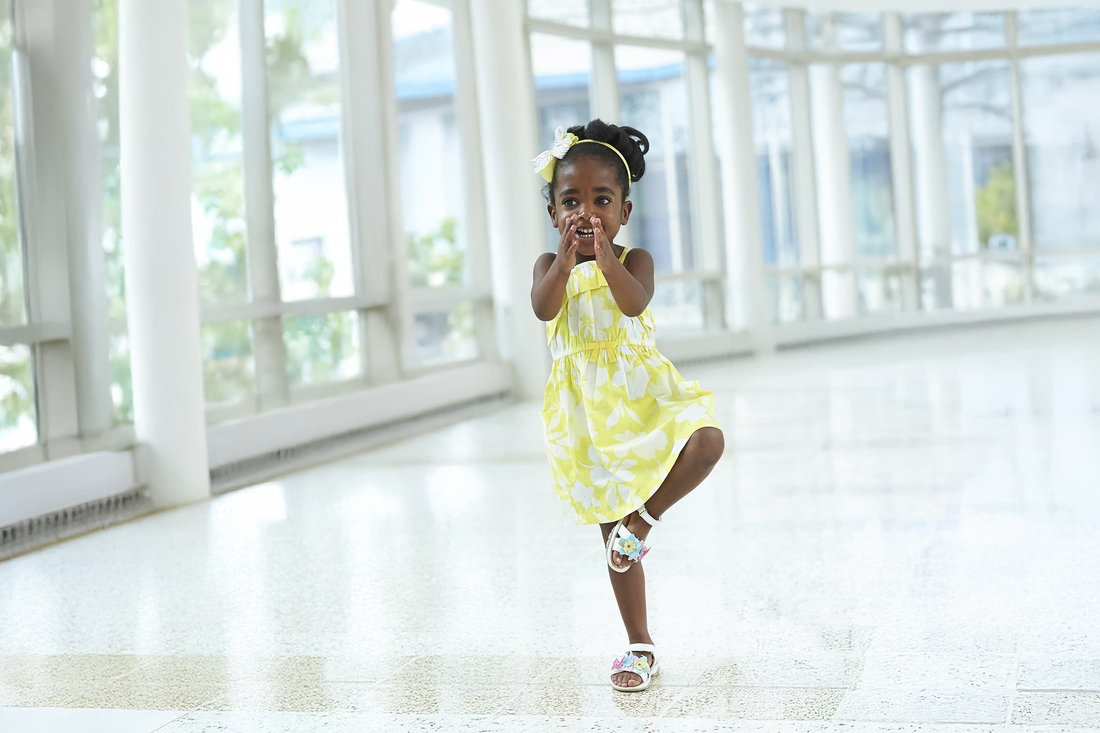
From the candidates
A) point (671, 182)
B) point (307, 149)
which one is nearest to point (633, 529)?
point (307, 149)

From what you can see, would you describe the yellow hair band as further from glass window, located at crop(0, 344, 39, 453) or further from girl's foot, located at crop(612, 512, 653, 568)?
glass window, located at crop(0, 344, 39, 453)

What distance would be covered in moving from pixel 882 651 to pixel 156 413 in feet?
13.9

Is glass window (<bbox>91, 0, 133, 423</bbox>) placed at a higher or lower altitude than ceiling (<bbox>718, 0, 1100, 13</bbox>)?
lower

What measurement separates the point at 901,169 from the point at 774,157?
96.9 inches

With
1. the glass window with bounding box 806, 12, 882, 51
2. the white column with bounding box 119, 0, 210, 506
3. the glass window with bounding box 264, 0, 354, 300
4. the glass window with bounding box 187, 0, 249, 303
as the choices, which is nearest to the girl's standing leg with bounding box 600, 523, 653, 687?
the white column with bounding box 119, 0, 210, 506

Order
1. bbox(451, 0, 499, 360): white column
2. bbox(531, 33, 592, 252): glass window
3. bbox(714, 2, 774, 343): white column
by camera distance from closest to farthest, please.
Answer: bbox(451, 0, 499, 360): white column < bbox(531, 33, 592, 252): glass window < bbox(714, 2, 774, 343): white column

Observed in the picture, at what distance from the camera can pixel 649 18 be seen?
14.5 m

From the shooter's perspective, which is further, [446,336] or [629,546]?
[446,336]

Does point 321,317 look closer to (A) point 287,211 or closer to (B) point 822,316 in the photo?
(A) point 287,211

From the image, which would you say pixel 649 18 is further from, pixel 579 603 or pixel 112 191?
pixel 579 603

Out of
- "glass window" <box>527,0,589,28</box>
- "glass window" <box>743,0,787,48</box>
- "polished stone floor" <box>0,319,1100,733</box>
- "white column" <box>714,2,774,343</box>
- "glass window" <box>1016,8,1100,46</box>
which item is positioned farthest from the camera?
"glass window" <box>1016,8,1100,46</box>

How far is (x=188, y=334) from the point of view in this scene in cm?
639

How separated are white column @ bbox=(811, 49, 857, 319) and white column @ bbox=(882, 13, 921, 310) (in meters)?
1.22

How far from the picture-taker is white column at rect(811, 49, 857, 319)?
17141 millimetres
